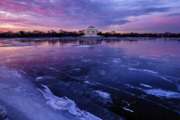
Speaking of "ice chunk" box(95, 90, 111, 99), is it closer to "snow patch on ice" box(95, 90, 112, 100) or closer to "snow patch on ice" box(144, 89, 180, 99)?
"snow patch on ice" box(95, 90, 112, 100)

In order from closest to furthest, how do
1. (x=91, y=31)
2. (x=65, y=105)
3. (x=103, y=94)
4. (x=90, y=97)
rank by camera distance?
(x=65, y=105)
(x=90, y=97)
(x=103, y=94)
(x=91, y=31)

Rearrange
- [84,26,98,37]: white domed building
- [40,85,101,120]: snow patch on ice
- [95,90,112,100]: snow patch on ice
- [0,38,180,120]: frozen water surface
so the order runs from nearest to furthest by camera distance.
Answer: [40,85,101,120]: snow patch on ice, [0,38,180,120]: frozen water surface, [95,90,112,100]: snow patch on ice, [84,26,98,37]: white domed building

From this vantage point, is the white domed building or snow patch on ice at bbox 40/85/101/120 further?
the white domed building

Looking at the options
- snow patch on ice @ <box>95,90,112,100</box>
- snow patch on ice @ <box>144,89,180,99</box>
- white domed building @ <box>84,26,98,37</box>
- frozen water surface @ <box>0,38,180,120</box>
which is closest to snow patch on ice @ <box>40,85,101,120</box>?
frozen water surface @ <box>0,38,180,120</box>

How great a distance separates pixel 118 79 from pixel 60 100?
3611mm

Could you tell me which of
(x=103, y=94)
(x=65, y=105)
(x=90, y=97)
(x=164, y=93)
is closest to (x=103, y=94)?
(x=103, y=94)

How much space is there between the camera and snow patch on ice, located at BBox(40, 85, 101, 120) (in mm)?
4777

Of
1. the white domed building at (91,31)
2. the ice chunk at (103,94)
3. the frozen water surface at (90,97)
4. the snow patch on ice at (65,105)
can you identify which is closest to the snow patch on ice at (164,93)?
the frozen water surface at (90,97)

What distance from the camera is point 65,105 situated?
549 cm

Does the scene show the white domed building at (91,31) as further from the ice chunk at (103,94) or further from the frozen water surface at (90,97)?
the ice chunk at (103,94)

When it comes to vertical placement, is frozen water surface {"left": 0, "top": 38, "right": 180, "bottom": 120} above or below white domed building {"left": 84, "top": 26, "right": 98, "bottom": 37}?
below

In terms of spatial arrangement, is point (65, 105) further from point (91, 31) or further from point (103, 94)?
point (91, 31)

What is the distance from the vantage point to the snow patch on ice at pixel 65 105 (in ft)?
15.7

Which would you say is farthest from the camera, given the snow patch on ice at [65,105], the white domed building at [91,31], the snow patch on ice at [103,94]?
the white domed building at [91,31]
